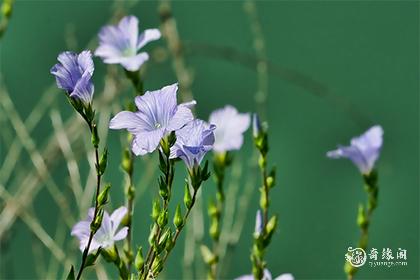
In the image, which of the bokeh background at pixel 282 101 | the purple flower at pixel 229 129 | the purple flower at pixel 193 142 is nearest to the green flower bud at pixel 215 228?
the purple flower at pixel 229 129

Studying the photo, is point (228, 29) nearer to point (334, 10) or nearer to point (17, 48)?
point (334, 10)

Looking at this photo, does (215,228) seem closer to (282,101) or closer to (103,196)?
(103,196)

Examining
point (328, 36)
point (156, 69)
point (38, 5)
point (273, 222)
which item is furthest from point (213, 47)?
point (273, 222)

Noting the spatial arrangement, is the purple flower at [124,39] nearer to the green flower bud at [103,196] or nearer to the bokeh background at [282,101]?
the green flower bud at [103,196]

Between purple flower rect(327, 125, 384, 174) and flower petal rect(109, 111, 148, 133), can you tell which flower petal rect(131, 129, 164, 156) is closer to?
flower petal rect(109, 111, 148, 133)

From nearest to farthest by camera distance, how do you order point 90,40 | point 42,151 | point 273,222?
1. point 273,222
2. point 42,151
3. point 90,40

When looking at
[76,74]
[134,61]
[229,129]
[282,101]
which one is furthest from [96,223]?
[282,101]
